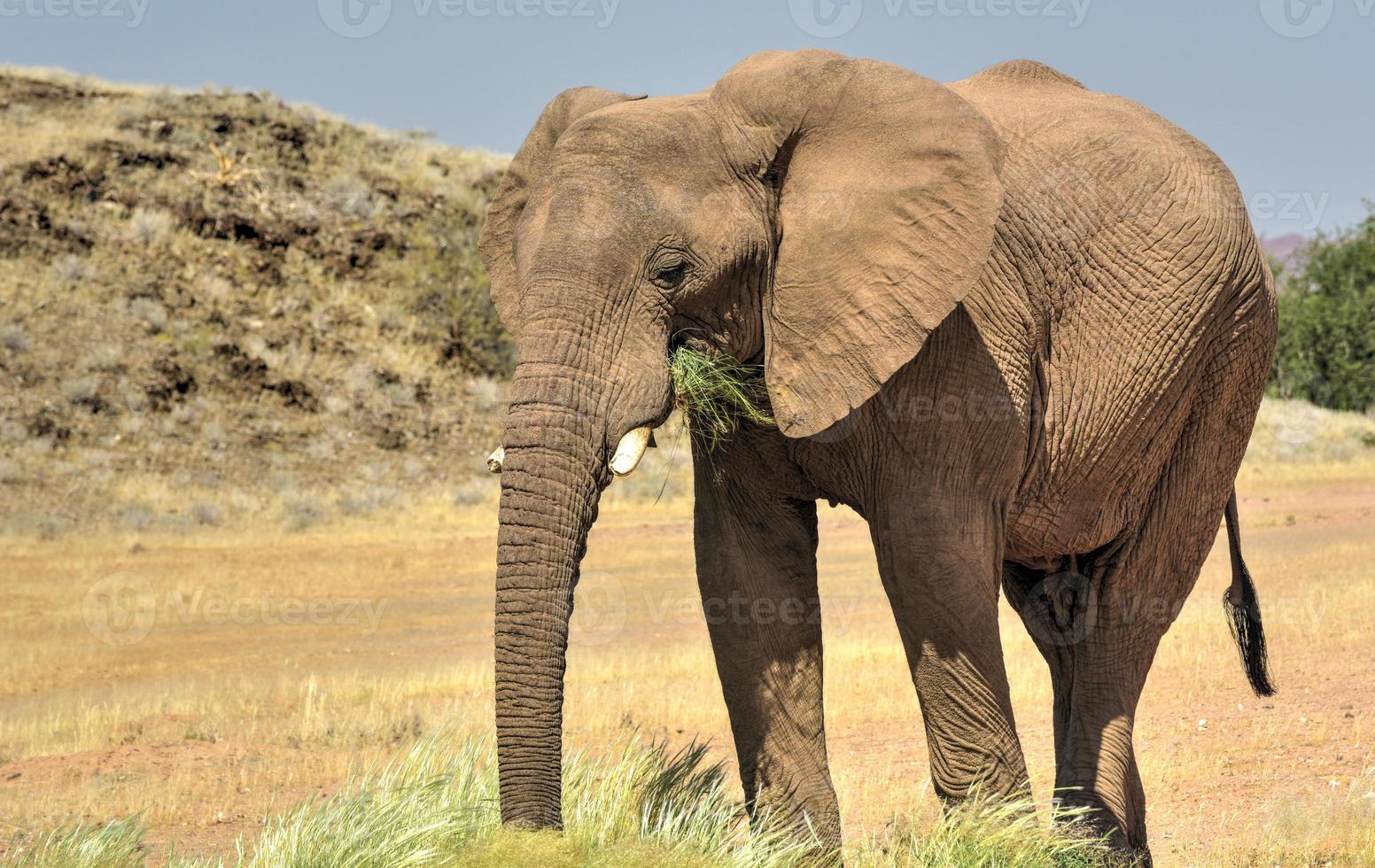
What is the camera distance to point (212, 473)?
28.3 metres

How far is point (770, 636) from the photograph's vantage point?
19.3 ft

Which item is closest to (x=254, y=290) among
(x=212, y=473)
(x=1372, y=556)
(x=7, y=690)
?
(x=212, y=473)

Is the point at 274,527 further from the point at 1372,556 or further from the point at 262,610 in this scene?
the point at 1372,556

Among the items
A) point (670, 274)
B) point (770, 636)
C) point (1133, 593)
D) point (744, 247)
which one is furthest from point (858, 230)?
point (1133, 593)

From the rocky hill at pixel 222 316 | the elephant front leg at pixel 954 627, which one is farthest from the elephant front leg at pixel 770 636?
the rocky hill at pixel 222 316

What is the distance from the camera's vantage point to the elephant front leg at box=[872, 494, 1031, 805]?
208 inches

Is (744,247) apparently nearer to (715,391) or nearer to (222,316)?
(715,391)

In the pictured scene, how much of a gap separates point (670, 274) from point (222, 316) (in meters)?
32.2

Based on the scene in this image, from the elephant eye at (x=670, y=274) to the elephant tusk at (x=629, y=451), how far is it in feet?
1.63

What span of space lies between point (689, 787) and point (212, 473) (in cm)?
2394

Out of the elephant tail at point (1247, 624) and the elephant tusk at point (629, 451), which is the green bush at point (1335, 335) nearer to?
the elephant tail at point (1247, 624)

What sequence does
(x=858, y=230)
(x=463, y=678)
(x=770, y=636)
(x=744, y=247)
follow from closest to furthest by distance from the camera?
(x=744, y=247), (x=858, y=230), (x=770, y=636), (x=463, y=678)

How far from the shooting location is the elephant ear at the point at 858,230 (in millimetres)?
4996

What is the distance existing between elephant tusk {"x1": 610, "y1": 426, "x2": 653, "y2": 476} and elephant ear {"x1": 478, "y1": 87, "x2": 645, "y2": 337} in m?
0.90
